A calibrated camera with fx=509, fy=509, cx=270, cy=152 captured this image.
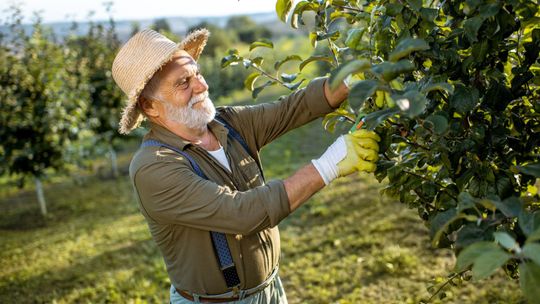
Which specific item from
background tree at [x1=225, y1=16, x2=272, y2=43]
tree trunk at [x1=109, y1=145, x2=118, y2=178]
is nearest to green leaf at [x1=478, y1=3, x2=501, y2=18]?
tree trunk at [x1=109, y1=145, x2=118, y2=178]

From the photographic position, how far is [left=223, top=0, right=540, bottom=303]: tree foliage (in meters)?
1.12

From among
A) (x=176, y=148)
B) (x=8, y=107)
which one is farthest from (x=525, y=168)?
(x=8, y=107)

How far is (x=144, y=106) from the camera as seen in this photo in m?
2.17

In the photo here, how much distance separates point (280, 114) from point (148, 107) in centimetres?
56

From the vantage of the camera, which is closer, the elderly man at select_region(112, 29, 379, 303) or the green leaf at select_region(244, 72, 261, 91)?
the elderly man at select_region(112, 29, 379, 303)

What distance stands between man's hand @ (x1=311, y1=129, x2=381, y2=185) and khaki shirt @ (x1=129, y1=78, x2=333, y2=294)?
16 cm

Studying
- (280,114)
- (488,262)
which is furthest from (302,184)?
(488,262)

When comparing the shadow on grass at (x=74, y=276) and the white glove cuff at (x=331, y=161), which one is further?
the shadow on grass at (x=74, y=276)

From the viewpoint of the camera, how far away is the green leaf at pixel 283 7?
172 centimetres

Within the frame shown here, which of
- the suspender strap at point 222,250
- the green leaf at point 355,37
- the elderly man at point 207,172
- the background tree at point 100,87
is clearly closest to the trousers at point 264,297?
the elderly man at point 207,172

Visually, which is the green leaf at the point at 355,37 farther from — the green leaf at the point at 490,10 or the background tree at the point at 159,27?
the background tree at the point at 159,27

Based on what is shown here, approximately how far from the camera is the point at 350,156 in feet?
5.30

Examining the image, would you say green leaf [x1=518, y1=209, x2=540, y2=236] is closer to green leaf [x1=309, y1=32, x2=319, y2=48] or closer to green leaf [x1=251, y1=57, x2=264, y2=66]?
green leaf [x1=309, y1=32, x2=319, y2=48]

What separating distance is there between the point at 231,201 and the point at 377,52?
682mm
